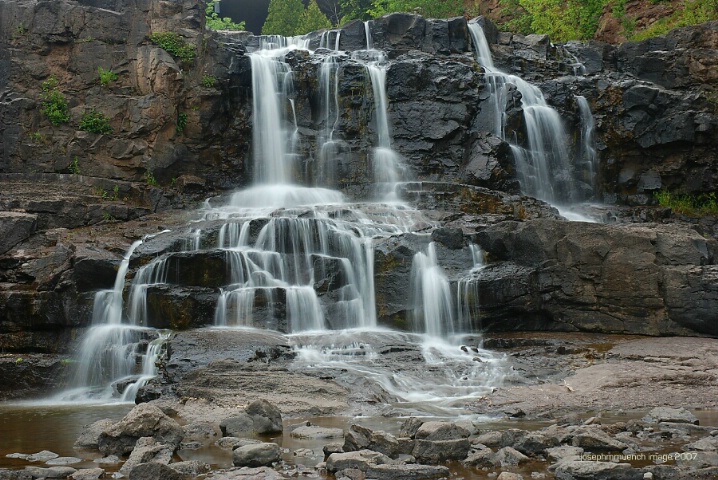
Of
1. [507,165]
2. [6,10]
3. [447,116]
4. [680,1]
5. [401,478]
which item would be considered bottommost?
[401,478]

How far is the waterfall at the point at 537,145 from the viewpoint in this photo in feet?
74.7

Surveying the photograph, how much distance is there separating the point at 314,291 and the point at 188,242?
316cm

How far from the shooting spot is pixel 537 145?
76.4 feet

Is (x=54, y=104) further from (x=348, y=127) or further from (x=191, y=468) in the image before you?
(x=191, y=468)

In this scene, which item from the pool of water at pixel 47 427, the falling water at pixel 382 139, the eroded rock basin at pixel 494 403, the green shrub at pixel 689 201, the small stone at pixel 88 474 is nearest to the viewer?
the small stone at pixel 88 474

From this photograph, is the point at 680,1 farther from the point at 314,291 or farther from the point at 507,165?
the point at 314,291

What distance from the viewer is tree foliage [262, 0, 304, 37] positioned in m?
39.8


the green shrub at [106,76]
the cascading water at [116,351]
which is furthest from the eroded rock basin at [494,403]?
the green shrub at [106,76]

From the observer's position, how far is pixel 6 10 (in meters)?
22.2

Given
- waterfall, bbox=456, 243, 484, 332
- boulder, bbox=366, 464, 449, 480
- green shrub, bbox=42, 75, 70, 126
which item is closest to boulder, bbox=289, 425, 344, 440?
boulder, bbox=366, 464, 449, 480

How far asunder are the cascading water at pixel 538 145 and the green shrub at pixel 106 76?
38.3 feet

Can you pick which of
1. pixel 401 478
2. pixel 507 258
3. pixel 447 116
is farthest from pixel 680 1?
pixel 401 478

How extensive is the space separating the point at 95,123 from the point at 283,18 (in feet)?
66.7

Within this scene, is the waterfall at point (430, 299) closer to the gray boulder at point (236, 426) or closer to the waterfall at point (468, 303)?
the waterfall at point (468, 303)
